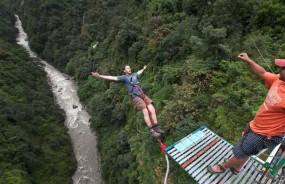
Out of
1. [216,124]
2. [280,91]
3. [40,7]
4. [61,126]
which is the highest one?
[280,91]

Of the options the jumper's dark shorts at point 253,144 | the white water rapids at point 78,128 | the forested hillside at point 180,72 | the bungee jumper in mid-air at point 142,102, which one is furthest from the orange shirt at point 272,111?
the white water rapids at point 78,128

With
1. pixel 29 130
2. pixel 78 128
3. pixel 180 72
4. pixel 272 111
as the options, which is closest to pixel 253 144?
pixel 272 111

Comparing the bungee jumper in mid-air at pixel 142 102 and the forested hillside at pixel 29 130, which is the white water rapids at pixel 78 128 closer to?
the forested hillside at pixel 29 130

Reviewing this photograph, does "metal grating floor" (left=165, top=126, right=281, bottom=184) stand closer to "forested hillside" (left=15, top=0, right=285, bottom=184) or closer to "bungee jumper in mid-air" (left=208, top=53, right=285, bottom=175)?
"bungee jumper in mid-air" (left=208, top=53, right=285, bottom=175)

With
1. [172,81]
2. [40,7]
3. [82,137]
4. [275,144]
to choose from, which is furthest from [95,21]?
[275,144]

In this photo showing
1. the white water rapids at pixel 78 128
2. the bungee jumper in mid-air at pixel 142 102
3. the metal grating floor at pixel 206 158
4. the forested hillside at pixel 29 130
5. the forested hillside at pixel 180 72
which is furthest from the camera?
the forested hillside at pixel 29 130

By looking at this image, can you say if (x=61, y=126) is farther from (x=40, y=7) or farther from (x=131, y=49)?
(x=40, y=7)
